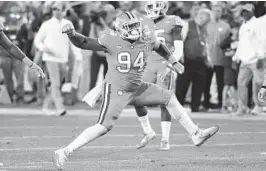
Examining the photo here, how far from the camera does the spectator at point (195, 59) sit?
50.0 feet

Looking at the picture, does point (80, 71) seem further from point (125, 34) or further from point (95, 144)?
point (125, 34)

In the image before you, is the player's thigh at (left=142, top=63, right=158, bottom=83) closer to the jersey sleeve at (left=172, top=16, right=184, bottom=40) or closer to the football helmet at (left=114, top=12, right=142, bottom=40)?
the jersey sleeve at (left=172, top=16, right=184, bottom=40)

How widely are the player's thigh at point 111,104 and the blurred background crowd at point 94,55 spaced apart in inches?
242

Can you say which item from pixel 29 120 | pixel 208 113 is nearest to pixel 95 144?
pixel 29 120

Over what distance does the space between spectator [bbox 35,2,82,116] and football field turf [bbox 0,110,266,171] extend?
2.86 feet

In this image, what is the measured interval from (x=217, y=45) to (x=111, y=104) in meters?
7.86

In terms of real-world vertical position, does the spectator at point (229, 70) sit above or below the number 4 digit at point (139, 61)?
below

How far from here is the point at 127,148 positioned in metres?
9.52

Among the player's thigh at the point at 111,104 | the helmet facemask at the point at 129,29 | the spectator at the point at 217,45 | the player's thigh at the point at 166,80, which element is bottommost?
the spectator at the point at 217,45

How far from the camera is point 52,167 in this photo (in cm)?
782

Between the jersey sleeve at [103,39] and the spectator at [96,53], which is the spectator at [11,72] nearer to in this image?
the spectator at [96,53]

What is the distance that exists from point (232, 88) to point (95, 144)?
6.13m

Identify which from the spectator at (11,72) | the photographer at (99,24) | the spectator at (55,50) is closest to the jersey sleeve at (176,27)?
the spectator at (55,50)

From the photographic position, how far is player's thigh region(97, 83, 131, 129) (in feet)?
26.3
